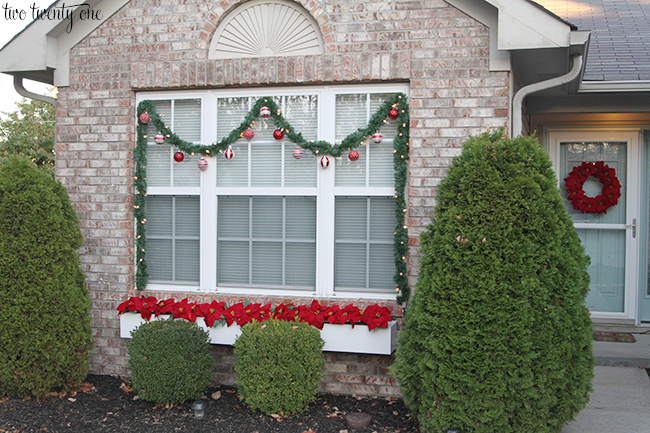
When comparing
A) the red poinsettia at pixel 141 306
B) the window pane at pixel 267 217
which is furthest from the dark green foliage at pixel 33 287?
the window pane at pixel 267 217

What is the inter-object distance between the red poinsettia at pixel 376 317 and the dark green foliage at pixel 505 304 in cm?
60

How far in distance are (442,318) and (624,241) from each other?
390cm

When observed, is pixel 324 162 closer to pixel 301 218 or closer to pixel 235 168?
pixel 301 218

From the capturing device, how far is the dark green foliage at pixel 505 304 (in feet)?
11.3

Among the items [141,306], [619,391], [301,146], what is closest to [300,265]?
[301,146]

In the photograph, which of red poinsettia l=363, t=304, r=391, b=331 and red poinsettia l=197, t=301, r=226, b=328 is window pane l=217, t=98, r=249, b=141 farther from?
red poinsettia l=363, t=304, r=391, b=331

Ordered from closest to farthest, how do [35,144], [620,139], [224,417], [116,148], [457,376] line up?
[457,376]
[224,417]
[116,148]
[620,139]
[35,144]

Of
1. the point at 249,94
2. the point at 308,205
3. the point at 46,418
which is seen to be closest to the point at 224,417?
the point at 46,418

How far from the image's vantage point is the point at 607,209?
21.3ft

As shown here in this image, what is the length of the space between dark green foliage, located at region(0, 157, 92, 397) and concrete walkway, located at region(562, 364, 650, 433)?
12.0ft

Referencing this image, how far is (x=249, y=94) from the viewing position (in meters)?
4.73

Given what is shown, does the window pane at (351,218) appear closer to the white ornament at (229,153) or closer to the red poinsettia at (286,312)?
the red poinsettia at (286,312)

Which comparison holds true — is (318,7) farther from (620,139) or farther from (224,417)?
(620,139)

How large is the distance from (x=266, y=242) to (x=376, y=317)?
43.3 inches
